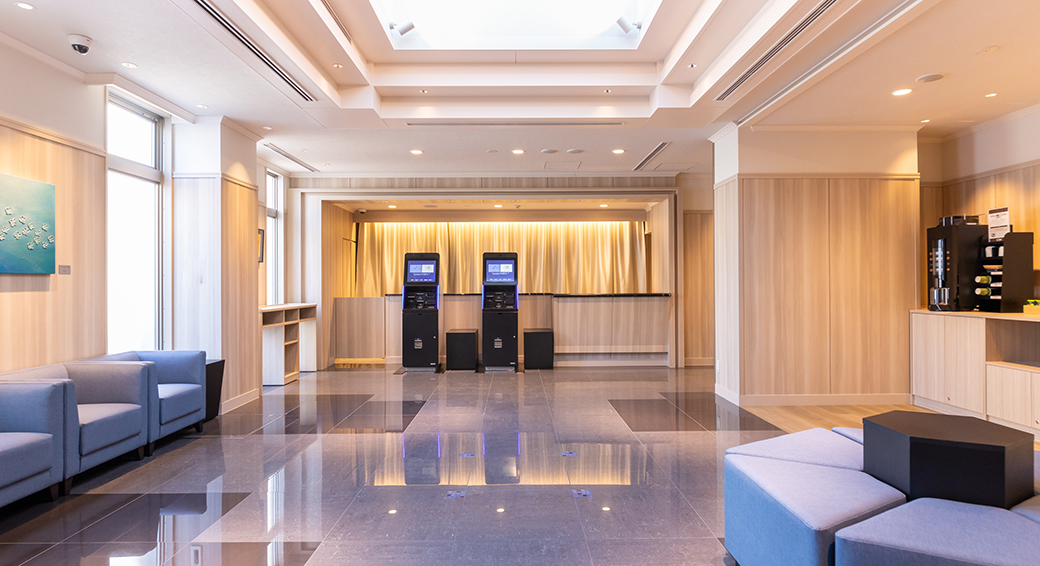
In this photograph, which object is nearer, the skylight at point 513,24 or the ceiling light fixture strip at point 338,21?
the ceiling light fixture strip at point 338,21

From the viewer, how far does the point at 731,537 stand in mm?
2299

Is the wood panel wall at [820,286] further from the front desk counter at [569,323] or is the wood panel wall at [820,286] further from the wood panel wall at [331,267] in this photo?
the wood panel wall at [331,267]

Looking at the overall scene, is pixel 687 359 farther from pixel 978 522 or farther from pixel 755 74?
pixel 978 522

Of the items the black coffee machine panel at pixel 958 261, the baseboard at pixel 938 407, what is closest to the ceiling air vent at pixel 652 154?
the black coffee machine panel at pixel 958 261

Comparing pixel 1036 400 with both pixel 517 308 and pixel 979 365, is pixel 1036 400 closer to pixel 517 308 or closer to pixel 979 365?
pixel 979 365

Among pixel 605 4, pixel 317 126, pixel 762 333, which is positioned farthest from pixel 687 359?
pixel 317 126

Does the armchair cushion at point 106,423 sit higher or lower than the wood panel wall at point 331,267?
lower

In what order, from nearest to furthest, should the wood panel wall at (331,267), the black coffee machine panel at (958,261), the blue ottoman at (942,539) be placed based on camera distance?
the blue ottoman at (942,539) → the black coffee machine panel at (958,261) → the wood panel wall at (331,267)

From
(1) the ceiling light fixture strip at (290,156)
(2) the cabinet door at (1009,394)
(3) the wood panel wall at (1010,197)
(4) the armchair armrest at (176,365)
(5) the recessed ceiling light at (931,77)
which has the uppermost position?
(1) the ceiling light fixture strip at (290,156)

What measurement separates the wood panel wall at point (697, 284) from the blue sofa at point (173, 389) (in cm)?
692

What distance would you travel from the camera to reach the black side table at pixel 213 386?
4.83m

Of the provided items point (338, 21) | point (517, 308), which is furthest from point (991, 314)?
point (338, 21)

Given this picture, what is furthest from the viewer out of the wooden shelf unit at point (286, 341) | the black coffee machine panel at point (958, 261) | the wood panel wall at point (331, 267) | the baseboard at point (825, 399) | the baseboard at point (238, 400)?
the wood panel wall at point (331, 267)

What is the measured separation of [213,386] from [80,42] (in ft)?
10.0
